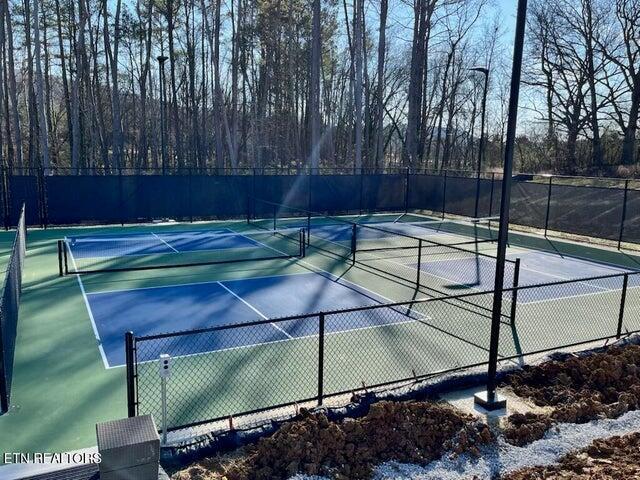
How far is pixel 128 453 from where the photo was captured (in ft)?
11.8

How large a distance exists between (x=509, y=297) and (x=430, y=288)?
1520 millimetres

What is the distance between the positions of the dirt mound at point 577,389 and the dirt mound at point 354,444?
1.85 feet

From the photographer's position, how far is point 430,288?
35.1 ft

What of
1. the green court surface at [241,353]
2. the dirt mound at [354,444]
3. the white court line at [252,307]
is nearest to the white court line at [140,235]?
the green court surface at [241,353]

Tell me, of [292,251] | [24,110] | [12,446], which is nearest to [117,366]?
[12,446]

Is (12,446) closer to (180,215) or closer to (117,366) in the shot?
(117,366)

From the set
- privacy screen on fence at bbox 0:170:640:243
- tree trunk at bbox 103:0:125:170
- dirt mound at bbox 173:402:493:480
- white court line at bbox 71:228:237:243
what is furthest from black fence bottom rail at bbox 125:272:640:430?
tree trunk at bbox 103:0:125:170

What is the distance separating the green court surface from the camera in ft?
18.7

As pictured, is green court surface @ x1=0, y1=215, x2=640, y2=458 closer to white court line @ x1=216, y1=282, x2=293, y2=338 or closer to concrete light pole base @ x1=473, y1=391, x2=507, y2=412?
white court line @ x1=216, y1=282, x2=293, y2=338

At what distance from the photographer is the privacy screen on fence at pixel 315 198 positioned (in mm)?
17672

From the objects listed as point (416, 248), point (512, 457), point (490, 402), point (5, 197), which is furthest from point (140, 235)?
point (512, 457)

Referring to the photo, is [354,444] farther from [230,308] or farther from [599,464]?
[230,308]

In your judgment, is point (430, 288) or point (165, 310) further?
point (430, 288)

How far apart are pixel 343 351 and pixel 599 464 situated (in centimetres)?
368
